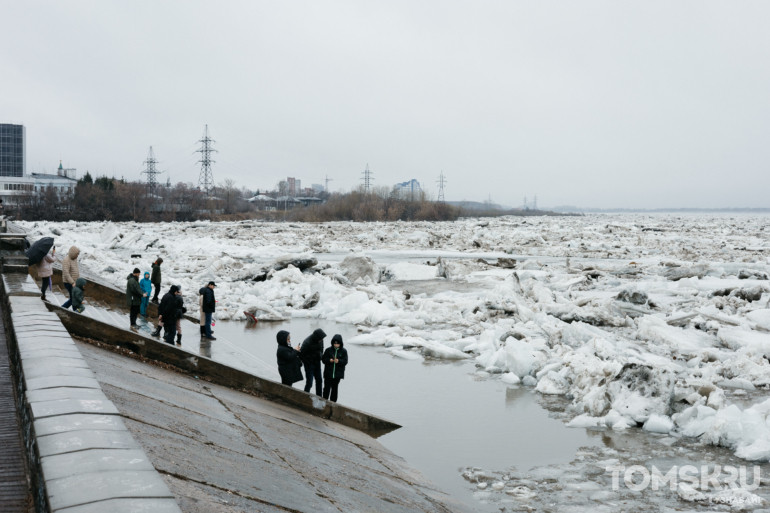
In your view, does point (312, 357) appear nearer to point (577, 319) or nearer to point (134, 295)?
point (134, 295)

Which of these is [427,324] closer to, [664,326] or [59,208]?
[664,326]

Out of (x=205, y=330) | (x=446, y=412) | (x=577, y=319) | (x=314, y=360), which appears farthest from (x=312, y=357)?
(x=577, y=319)

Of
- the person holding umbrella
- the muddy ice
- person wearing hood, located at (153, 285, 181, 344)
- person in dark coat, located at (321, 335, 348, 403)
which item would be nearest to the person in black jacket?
person wearing hood, located at (153, 285, 181, 344)

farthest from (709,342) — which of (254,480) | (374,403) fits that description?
(254,480)

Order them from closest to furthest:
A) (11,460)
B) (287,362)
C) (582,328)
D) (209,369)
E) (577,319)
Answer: (11,460)
(209,369)
(287,362)
(582,328)
(577,319)

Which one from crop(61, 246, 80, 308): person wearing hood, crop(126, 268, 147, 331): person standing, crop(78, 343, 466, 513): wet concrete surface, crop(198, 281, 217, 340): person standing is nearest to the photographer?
crop(78, 343, 466, 513): wet concrete surface

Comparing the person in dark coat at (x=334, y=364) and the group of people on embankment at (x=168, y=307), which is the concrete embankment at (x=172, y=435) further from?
the group of people on embankment at (x=168, y=307)

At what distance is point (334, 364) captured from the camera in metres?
9.41

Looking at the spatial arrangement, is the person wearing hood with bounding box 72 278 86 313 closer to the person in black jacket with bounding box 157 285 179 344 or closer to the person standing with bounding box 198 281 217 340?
the person in black jacket with bounding box 157 285 179 344

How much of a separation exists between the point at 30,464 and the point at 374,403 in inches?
288

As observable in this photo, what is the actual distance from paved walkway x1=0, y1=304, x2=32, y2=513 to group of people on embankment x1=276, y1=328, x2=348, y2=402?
3935mm

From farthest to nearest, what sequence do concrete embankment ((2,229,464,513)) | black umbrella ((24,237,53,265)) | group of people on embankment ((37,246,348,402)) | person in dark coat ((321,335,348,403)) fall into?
black umbrella ((24,237,53,265)) → person in dark coat ((321,335,348,403)) → group of people on embankment ((37,246,348,402)) → concrete embankment ((2,229,464,513))

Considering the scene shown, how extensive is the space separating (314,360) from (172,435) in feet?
13.6

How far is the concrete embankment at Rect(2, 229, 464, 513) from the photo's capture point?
128 inches
